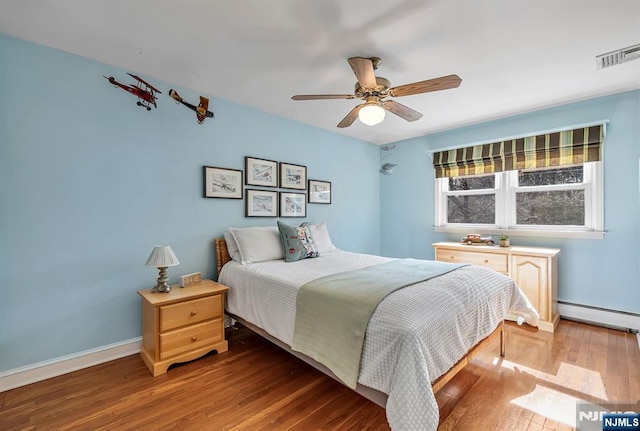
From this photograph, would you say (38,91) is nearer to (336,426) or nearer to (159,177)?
(159,177)

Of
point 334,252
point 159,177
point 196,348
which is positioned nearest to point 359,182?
point 334,252

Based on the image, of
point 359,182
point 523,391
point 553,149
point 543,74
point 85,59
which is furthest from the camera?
point 359,182

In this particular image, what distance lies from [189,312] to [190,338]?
212 millimetres

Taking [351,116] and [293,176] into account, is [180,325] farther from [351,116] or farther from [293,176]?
[351,116]

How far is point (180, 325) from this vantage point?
2.28m

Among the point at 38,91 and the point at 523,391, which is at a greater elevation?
the point at 38,91

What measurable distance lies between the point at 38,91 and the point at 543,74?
13.4ft

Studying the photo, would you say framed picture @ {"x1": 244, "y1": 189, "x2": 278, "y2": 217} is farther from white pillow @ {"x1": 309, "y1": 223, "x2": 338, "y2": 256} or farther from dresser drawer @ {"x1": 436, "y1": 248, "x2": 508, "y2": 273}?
dresser drawer @ {"x1": 436, "y1": 248, "x2": 508, "y2": 273}

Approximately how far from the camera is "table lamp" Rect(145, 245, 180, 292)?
2.29 metres

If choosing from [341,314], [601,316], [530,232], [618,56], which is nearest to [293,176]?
[341,314]

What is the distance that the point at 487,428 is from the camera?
160cm

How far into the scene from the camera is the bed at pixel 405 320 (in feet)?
4.35

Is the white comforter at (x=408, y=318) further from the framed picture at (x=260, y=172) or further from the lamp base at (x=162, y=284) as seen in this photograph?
the framed picture at (x=260, y=172)

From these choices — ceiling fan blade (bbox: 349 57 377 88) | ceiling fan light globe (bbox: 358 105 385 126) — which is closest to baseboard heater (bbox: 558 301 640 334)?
ceiling fan light globe (bbox: 358 105 385 126)
